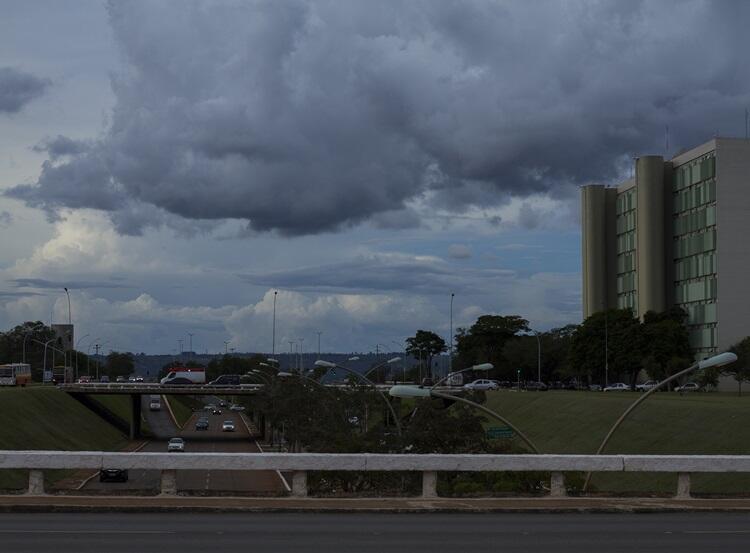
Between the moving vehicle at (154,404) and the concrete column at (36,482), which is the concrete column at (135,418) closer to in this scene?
the moving vehicle at (154,404)

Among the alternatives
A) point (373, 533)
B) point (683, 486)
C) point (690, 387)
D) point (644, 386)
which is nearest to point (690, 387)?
point (690, 387)

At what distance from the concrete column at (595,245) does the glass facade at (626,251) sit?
81.2 inches

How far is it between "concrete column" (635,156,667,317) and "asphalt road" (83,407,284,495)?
5016cm

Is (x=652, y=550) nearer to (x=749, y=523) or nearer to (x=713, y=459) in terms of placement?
(x=749, y=523)

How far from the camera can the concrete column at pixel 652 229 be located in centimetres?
12488

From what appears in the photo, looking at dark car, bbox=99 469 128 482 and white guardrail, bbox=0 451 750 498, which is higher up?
white guardrail, bbox=0 451 750 498

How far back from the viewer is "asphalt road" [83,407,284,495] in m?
42.8

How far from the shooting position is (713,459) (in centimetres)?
2281

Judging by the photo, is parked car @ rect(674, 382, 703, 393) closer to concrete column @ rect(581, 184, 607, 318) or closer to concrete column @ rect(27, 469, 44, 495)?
concrete column @ rect(581, 184, 607, 318)

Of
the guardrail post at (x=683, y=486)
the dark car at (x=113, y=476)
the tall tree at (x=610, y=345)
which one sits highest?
the tall tree at (x=610, y=345)

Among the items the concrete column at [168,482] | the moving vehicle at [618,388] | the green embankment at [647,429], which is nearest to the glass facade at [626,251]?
the moving vehicle at [618,388]

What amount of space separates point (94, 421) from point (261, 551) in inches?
3940

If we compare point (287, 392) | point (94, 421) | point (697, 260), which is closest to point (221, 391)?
point (94, 421)

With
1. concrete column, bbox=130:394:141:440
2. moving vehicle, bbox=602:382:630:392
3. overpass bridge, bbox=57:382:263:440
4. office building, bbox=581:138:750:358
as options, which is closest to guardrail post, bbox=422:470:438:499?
overpass bridge, bbox=57:382:263:440
